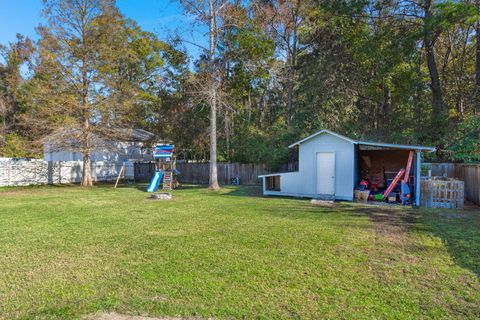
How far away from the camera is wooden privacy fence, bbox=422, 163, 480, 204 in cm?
1010

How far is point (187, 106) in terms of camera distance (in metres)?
21.1

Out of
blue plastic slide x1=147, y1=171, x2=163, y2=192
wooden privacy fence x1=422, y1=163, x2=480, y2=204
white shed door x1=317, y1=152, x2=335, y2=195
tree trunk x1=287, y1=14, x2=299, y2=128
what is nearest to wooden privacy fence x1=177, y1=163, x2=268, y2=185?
blue plastic slide x1=147, y1=171, x2=163, y2=192

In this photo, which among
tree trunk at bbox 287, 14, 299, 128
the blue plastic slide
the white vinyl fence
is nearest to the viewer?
the blue plastic slide

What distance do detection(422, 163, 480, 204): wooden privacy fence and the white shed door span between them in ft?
14.7

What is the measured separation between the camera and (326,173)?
38.8 ft

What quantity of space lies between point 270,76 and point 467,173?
12604 millimetres

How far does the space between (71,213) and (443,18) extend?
56.1 feet

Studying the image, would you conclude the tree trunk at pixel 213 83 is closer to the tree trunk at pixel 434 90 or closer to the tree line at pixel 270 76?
the tree line at pixel 270 76

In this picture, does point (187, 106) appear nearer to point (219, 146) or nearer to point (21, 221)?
point (219, 146)

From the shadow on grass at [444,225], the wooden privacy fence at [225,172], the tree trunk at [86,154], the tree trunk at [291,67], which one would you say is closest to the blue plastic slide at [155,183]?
the wooden privacy fence at [225,172]

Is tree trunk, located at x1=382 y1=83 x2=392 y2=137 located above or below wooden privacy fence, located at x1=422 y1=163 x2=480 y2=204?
above

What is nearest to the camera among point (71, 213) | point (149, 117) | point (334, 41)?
point (71, 213)

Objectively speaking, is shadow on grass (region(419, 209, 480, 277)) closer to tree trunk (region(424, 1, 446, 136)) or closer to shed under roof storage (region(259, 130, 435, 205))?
shed under roof storage (region(259, 130, 435, 205))

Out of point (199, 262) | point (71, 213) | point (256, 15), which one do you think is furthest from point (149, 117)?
point (199, 262)
